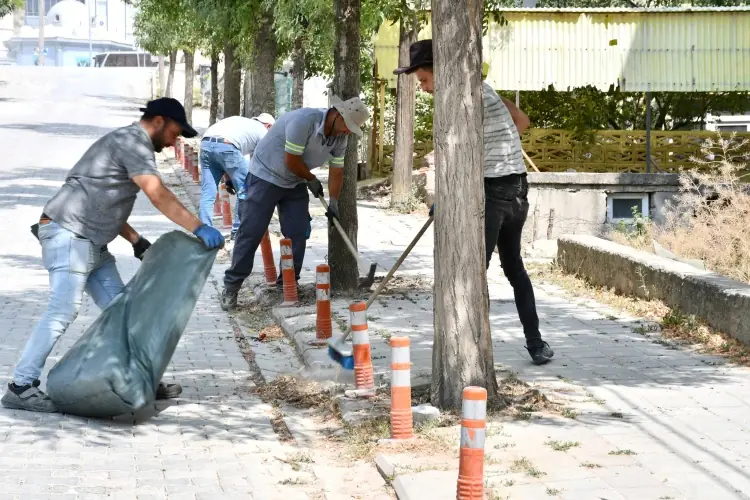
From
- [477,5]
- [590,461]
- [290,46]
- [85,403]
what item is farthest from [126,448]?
[290,46]

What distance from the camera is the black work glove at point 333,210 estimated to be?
32.6 ft

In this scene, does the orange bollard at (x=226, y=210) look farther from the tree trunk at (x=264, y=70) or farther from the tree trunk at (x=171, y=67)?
the tree trunk at (x=171, y=67)

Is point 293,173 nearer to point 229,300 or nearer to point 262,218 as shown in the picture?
point 262,218

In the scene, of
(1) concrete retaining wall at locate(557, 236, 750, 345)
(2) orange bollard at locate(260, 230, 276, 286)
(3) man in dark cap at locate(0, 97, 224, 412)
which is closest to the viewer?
(3) man in dark cap at locate(0, 97, 224, 412)

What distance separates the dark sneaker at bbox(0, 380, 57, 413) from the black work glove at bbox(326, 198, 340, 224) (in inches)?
140

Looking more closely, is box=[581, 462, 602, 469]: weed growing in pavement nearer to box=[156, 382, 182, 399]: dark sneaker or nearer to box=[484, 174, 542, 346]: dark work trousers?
box=[484, 174, 542, 346]: dark work trousers

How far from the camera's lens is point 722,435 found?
20.1ft

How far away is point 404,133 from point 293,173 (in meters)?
9.18

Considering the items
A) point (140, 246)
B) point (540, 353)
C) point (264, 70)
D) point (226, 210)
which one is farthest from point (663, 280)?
point (264, 70)

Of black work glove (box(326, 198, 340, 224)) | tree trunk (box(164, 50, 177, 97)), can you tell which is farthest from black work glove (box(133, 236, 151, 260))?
tree trunk (box(164, 50, 177, 97))

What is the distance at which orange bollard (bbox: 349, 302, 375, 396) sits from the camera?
7.00 meters

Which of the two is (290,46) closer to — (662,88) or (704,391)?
(662,88)

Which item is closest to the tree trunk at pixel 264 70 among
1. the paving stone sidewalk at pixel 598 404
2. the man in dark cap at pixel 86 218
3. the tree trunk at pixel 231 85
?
the tree trunk at pixel 231 85

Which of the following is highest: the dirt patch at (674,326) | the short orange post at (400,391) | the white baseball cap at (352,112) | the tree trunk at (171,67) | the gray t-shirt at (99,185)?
the tree trunk at (171,67)
